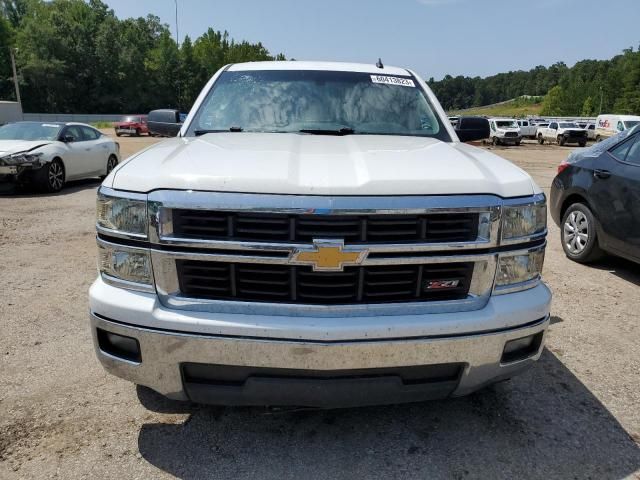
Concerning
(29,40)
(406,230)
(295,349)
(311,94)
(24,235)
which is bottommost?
(24,235)

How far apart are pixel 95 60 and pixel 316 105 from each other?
84.8 metres

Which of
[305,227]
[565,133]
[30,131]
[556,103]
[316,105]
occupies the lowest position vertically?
[565,133]

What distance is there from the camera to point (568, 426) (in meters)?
2.71

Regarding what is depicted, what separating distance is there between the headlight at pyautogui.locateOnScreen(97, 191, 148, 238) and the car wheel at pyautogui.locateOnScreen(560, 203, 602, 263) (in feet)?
16.0

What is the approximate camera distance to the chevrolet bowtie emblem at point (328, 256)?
82.0 inches

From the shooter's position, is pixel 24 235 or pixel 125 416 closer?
pixel 125 416

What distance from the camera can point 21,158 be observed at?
9.78 meters

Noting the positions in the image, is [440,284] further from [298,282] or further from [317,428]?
[317,428]

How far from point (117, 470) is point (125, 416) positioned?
44cm

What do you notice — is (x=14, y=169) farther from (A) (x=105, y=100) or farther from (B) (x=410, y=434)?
(A) (x=105, y=100)

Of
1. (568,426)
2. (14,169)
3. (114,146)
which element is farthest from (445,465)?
(114,146)

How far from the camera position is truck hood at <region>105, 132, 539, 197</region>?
2.14m

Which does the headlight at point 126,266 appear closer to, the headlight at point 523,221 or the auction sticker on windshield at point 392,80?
the headlight at point 523,221

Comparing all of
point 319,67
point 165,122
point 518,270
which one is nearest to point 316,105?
point 319,67
